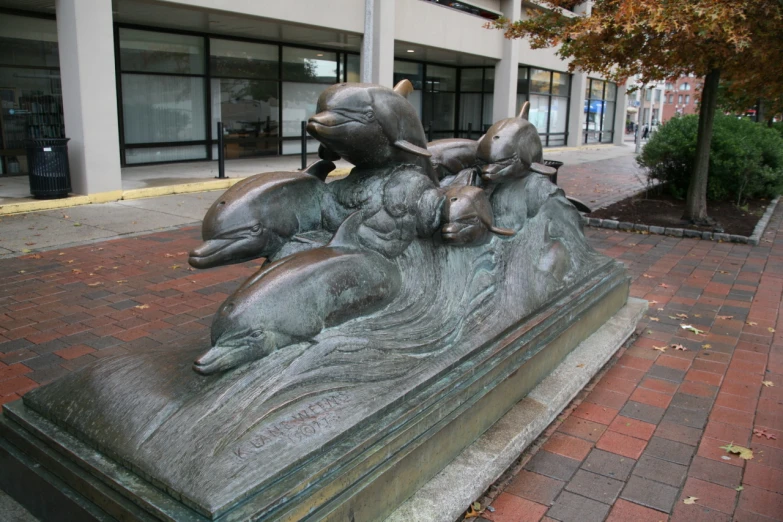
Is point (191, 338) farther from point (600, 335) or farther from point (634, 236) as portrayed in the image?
point (634, 236)

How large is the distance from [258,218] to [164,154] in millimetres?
12573

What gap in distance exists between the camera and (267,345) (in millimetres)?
2518

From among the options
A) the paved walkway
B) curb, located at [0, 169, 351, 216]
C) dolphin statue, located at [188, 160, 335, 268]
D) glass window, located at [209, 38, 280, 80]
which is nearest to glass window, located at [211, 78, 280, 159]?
glass window, located at [209, 38, 280, 80]

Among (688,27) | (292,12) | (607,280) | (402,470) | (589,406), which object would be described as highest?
(292,12)

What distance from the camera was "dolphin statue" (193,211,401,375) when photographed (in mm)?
2475

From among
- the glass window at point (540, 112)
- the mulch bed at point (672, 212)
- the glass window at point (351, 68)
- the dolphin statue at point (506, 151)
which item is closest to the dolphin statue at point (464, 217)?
the dolphin statue at point (506, 151)

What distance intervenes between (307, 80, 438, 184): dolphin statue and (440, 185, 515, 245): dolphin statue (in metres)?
0.26

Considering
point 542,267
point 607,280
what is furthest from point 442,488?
point 607,280

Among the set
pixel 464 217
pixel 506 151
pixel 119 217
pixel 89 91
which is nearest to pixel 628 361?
pixel 506 151

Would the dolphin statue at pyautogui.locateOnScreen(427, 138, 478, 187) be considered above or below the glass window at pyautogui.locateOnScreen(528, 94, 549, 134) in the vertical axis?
below

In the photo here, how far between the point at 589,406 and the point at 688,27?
16.2ft

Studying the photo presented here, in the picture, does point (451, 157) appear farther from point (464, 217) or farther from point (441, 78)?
point (441, 78)

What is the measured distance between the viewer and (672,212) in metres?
10.5

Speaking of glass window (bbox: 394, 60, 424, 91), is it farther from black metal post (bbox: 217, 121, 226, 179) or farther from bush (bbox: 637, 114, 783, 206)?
bush (bbox: 637, 114, 783, 206)
